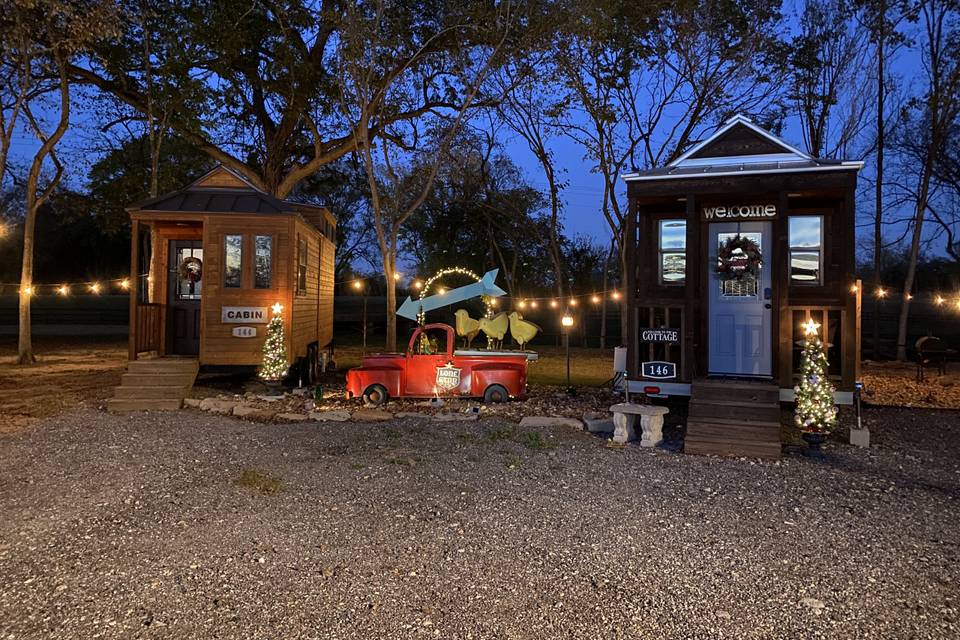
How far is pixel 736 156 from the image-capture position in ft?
28.8

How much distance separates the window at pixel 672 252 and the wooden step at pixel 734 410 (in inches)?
92.4

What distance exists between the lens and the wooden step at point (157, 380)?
10586mm

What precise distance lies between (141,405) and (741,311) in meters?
9.49

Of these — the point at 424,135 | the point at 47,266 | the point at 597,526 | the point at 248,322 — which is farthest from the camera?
the point at 47,266

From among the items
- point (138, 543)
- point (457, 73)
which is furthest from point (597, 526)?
point (457, 73)

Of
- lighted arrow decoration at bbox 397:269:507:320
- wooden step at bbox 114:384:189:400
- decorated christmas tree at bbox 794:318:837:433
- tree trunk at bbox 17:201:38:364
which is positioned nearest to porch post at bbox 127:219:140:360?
wooden step at bbox 114:384:189:400

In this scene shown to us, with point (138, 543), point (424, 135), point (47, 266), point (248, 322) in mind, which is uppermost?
point (424, 135)

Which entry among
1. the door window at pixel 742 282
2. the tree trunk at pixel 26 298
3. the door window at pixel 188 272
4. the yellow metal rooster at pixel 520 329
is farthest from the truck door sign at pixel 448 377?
the tree trunk at pixel 26 298

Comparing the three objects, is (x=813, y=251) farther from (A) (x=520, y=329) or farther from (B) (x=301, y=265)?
(B) (x=301, y=265)

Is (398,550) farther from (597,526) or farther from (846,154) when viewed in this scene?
(846,154)

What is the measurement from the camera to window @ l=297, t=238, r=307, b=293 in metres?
12.5

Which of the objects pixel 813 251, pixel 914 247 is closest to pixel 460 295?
pixel 813 251

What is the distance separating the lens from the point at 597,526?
15.6 feet

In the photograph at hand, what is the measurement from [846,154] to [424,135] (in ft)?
46.6
